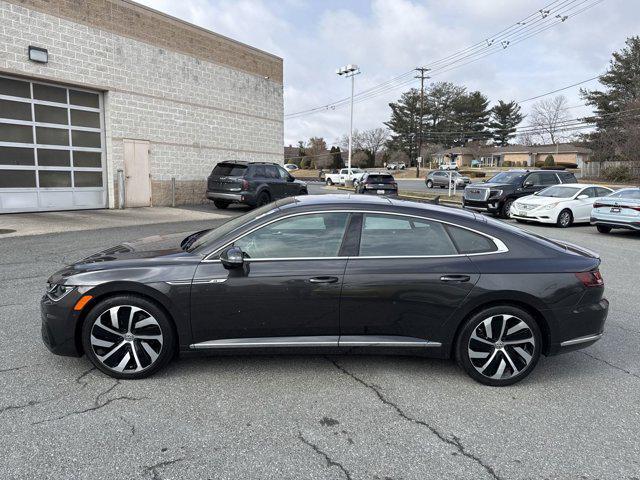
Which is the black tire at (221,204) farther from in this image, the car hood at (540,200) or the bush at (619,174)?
the bush at (619,174)

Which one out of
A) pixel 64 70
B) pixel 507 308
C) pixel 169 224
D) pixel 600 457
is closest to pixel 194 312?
pixel 507 308

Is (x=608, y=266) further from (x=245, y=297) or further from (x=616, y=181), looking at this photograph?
(x=616, y=181)

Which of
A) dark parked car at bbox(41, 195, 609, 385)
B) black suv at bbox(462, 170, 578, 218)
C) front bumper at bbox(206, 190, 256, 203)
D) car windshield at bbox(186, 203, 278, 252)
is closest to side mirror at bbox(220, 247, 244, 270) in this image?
dark parked car at bbox(41, 195, 609, 385)

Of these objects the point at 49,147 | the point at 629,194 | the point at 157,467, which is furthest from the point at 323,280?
the point at 49,147

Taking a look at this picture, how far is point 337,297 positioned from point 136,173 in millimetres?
15419

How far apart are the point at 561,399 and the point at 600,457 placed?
76 cm

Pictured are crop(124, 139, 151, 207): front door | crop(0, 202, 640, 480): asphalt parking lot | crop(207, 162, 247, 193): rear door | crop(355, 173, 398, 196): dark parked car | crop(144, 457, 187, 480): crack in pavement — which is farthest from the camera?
crop(355, 173, 398, 196): dark parked car

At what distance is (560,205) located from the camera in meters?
15.0

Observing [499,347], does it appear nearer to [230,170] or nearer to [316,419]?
[316,419]

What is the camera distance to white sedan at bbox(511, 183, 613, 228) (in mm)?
15023

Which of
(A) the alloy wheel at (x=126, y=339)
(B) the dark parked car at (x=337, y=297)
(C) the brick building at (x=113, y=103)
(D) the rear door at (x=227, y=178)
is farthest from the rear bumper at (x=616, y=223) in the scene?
(C) the brick building at (x=113, y=103)

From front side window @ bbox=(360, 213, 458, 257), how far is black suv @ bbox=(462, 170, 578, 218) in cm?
1433

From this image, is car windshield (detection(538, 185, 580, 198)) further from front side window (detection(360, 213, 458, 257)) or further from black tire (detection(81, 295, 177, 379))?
black tire (detection(81, 295, 177, 379))

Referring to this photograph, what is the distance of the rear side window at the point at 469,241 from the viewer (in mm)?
3866
